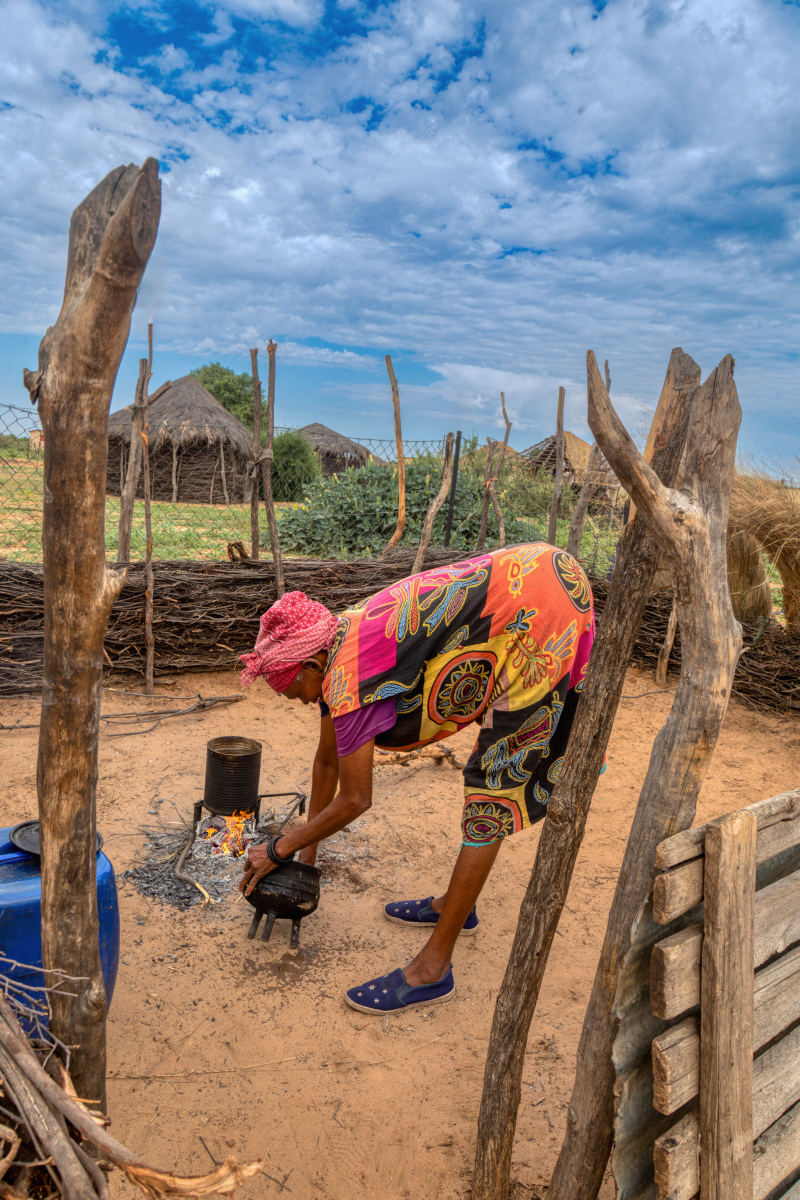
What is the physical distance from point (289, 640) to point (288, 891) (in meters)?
0.96

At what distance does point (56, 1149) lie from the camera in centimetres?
105

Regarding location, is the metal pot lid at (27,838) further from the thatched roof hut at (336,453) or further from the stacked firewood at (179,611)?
the thatched roof hut at (336,453)

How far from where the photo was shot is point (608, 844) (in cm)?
382

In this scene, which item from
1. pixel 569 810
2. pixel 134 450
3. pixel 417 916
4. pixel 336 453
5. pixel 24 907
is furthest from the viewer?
pixel 336 453

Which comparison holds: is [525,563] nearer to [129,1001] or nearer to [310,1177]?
[310,1177]

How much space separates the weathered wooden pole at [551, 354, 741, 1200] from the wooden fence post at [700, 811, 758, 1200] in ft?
0.33

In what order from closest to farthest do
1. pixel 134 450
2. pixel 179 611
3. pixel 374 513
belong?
pixel 134 450 → pixel 179 611 → pixel 374 513

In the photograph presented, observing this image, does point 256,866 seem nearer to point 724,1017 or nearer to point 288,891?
point 288,891

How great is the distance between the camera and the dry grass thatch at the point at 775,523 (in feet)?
18.2

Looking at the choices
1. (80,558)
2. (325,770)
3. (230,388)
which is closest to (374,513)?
(325,770)

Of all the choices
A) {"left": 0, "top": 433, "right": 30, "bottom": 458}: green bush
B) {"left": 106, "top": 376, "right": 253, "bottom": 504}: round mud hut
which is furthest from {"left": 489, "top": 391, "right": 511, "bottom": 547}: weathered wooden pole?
{"left": 106, "top": 376, "right": 253, "bottom": 504}: round mud hut

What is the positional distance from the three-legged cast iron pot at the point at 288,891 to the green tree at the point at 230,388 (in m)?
22.9

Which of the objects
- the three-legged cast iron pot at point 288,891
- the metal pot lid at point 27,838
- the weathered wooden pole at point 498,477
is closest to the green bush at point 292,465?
the weathered wooden pole at point 498,477

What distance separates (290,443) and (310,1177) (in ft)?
58.9
